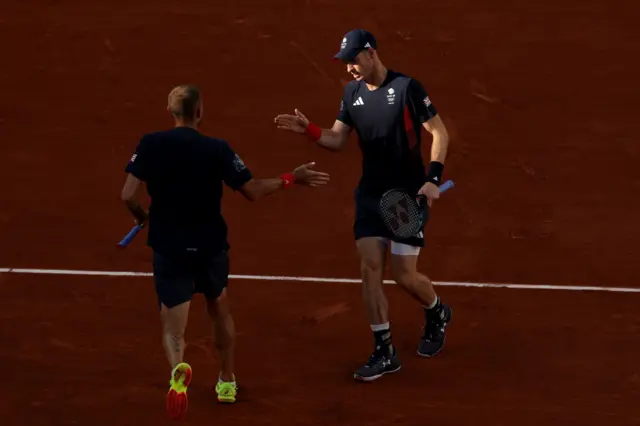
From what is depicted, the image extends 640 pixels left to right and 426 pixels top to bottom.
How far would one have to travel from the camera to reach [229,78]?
510 inches

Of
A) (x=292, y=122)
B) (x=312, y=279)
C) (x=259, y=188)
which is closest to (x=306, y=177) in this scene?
(x=259, y=188)

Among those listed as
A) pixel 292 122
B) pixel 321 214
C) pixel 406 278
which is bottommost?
pixel 321 214

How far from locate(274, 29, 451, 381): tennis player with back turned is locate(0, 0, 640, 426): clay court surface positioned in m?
0.58

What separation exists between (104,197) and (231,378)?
431 cm

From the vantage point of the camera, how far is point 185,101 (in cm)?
761

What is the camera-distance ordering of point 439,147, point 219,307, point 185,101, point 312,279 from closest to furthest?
point 185,101 < point 219,307 < point 439,147 < point 312,279

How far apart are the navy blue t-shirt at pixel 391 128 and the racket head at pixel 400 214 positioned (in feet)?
0.52

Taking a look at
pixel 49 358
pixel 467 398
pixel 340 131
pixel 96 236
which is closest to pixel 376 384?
pixel 467 398

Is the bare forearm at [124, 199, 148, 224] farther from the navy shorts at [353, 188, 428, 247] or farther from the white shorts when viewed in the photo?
the white shorts

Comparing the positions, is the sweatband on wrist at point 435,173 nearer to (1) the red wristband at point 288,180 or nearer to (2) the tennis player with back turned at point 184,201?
(2) the tennis player with back turned at point 184,201

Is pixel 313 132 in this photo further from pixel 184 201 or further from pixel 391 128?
pixel 184 201

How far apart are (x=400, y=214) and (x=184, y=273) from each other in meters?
1.66

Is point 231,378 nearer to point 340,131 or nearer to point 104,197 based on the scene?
point 340,131

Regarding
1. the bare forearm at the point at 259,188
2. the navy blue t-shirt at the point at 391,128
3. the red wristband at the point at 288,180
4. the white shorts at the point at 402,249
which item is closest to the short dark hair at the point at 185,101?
the bare forearm at the point at 259,188
